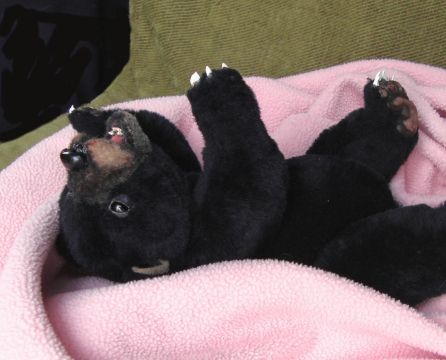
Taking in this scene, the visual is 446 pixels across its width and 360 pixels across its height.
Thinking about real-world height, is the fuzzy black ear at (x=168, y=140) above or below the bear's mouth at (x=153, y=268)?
above

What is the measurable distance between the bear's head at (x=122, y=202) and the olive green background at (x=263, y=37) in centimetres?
34

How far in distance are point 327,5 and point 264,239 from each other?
38 centimetres

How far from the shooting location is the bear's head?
0.52 meters

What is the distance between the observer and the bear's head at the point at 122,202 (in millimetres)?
522

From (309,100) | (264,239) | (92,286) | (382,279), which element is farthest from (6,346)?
(309,100)

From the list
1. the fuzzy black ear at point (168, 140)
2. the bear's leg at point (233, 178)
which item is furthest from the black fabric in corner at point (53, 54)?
the bear's leg at point (233, 178)

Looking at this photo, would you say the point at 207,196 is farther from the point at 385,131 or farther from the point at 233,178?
the point at 385,131

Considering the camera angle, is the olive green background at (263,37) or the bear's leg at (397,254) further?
the olive green background at (263,37)

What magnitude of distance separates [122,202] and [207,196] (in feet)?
0.28

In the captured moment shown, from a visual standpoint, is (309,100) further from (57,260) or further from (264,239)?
(57,260)

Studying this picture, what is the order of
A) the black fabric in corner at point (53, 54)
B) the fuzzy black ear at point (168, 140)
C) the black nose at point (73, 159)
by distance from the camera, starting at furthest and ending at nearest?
the black fabric in corner at point (53, 54), the fuzzy black ear at point (168, 140), the black nose at point (73, 159)

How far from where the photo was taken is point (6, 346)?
50 centimetres

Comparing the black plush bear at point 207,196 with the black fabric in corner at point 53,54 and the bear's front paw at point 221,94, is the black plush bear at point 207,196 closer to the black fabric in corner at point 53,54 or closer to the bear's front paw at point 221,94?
the bear's front paw at point 221,94

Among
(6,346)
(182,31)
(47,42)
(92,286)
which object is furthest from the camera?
(47,42)
